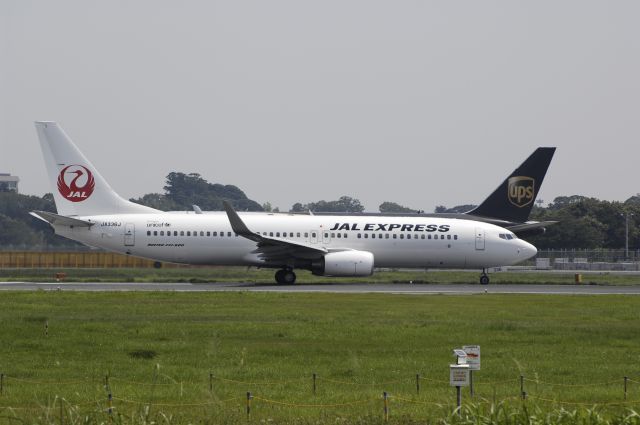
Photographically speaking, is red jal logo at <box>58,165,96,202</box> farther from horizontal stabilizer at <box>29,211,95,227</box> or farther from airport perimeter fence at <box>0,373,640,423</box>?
airport perimeter fence at <box>0,373,640,423</box>

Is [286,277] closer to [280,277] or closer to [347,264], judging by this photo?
[280,277]

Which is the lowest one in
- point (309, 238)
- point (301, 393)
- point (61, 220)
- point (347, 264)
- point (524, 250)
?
point (301, 393)

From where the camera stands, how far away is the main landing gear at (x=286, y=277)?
49906mm

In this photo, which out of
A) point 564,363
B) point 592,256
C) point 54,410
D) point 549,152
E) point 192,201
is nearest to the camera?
point 54,410

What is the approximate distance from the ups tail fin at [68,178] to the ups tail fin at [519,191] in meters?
24.0

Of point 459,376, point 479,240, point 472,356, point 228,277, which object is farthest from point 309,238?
point 459,376

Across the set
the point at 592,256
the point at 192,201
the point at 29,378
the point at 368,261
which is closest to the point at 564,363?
the point at 29,378

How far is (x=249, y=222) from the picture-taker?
168ft

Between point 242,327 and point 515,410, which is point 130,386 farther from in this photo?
point 242,327

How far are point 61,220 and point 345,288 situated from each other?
1400 cm

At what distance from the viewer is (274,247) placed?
162 feet

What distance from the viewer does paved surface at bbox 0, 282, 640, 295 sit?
148ft

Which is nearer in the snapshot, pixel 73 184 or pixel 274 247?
pixel 274 247

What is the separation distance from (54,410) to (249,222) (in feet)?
116
